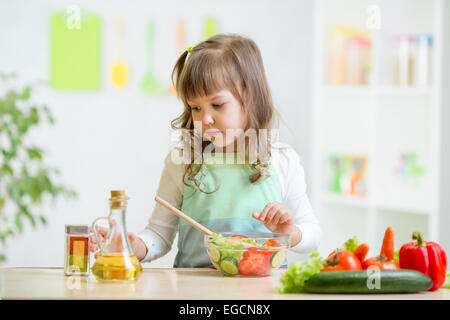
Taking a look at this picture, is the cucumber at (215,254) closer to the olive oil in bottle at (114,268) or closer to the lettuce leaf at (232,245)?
the lettuce leaf at (232,245)

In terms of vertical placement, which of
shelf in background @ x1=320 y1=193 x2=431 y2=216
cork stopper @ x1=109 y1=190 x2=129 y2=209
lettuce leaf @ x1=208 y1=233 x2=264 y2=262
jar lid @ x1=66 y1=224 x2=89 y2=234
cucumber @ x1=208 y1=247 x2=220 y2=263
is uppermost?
cork stopper @ x1=109 y1=190 x2=129 y2=209

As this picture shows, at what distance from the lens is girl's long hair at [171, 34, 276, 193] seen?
1.50 meters

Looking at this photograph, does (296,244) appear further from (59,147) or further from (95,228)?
(59,147)

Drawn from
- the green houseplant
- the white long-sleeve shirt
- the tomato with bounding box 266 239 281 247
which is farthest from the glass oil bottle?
the green houseplant

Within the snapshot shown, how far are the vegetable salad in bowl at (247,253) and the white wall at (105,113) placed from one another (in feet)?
7.08

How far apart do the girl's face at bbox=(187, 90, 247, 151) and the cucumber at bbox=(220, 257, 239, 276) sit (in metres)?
0.38

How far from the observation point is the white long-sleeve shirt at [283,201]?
1.49 m

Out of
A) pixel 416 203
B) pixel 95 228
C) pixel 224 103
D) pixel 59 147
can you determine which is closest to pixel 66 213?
pixel 59 147

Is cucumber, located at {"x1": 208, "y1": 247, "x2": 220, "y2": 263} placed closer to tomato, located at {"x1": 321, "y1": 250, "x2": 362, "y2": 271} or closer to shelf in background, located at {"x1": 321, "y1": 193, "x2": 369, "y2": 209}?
tomato, located at {"x1": 321, "y1": 250, "x2": 362, "y2": 271}

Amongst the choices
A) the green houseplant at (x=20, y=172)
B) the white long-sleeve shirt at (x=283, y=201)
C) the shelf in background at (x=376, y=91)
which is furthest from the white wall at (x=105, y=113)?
the white long-sleeve shirt at (x=283, y=201)

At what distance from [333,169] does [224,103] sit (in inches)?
88.4

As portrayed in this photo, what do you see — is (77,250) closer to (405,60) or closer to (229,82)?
(229,82)

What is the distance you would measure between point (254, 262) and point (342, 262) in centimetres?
18

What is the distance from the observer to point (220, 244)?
1160 millimetres
